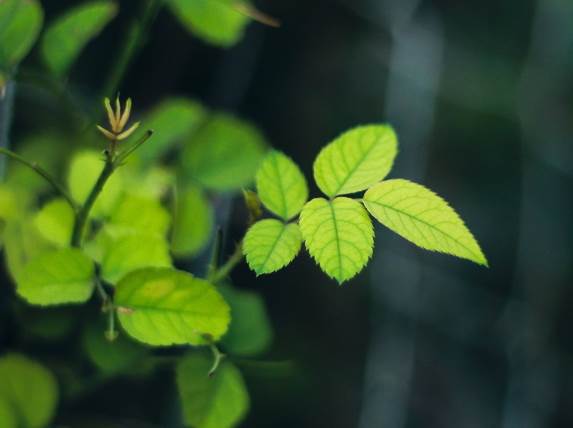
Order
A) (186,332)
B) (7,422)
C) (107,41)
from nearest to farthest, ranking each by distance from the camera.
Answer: (186,332), (7,422), (107,41)

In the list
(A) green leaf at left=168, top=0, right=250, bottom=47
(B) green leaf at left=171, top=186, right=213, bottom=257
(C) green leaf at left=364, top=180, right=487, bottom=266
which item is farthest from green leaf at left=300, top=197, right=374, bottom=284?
(A) green leaf at left=168, top=0, right=250, bottom=47

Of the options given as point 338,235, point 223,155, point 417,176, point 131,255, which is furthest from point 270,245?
point 417,176

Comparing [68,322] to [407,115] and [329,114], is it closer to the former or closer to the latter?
[329,114]

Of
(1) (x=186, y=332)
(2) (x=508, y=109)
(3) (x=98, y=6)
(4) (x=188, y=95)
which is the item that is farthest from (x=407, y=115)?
(1) (x=186, y=332)

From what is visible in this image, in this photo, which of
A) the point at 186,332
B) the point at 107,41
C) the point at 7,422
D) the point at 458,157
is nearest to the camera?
the point at 186,332

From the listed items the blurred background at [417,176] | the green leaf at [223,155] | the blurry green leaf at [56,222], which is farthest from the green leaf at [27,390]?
the blurred background at [417,176]
